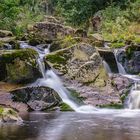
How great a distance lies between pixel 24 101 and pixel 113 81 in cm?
508

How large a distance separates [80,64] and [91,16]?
21.1 meters

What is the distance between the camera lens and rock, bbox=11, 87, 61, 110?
20.2 m

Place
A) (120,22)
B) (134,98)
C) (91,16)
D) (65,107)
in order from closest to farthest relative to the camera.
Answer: (65,107) → (134,98) → (120,22) → (91,16)

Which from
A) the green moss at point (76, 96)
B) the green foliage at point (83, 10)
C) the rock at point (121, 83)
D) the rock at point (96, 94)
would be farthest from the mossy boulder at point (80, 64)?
the green foliage at point (83, 10)

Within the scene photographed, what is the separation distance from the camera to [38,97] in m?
20.5

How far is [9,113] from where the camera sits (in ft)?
54.4

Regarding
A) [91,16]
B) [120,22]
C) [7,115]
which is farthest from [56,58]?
[91,16]

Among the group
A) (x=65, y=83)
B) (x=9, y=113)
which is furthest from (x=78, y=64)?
(x=9, y=113)

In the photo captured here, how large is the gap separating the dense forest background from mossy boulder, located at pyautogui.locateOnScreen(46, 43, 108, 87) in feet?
25.8

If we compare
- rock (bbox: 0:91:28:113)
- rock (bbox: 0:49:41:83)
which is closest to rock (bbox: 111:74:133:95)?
rock (bbox: 0:49:41:83)

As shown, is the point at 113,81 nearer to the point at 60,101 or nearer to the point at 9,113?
the point at 60,101

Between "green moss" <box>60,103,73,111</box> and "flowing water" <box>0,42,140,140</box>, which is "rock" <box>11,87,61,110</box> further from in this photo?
"flowing water" <box>0,42,140,140</box>

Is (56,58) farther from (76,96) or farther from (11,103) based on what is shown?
(11,103)

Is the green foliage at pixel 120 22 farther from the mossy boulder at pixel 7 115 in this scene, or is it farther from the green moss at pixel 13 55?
the mossy boulder at pixel 7 115
